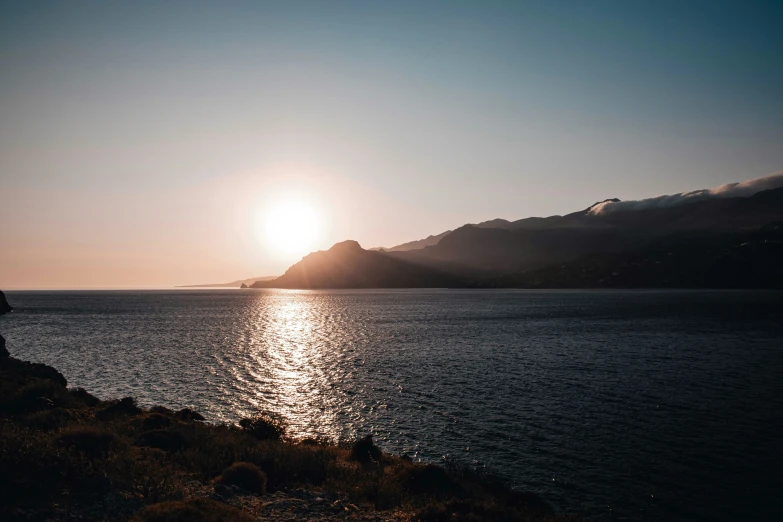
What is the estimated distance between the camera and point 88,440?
1861cm

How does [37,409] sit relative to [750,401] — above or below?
above

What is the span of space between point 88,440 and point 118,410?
12577mm

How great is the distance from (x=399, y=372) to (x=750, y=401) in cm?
3377

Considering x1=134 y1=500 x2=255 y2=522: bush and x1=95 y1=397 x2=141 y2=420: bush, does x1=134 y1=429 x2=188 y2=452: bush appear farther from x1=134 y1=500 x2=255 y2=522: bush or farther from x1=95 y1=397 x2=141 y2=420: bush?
x1=134 y1=500 x2=255 y2=522: bush

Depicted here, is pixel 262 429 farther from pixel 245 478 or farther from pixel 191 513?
pixel 191 513

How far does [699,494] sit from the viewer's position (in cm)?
2209

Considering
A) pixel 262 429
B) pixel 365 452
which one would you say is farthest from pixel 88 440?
pixel 365 452

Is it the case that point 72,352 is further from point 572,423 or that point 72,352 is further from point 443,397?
point 572,423

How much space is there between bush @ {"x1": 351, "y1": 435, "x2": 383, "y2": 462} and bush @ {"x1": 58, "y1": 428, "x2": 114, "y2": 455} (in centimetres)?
1171

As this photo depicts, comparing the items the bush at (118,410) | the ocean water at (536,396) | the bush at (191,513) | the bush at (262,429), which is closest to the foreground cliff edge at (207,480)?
the bush at (191,513)

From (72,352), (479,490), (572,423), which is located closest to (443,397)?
(572,423)

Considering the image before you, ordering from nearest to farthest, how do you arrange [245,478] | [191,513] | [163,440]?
[191,513]
[245,478]
[163,440]

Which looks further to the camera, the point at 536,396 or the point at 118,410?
the point at 536,396

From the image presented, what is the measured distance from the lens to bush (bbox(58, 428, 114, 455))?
18.1 meters
